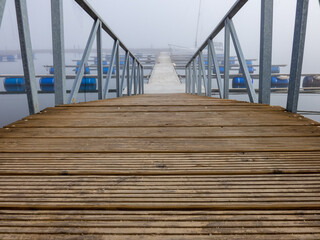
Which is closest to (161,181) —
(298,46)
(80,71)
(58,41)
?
(298,46)

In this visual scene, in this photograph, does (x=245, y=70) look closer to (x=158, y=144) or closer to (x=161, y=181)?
(x=158, y=144)

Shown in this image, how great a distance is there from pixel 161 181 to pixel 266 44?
1245 millimetres

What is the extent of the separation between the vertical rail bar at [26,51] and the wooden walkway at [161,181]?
0.70ft

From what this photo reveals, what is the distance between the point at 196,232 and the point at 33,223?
0.90ft

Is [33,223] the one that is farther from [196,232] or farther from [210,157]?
[210,157]

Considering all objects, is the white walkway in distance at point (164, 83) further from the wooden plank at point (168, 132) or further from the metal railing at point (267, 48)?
the wooden plank at point (168, 132)

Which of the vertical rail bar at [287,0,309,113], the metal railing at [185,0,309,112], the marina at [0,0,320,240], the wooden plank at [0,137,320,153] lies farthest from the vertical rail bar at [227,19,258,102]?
the wooden plank at [0,137,320,153]

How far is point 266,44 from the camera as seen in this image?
1.52m

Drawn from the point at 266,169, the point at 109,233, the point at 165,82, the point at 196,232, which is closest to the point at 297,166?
the point at 266,169

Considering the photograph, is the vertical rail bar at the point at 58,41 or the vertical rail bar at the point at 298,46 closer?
the vertical rail bar at the point at 298,46

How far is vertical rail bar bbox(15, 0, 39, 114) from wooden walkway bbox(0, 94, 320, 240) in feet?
0.70

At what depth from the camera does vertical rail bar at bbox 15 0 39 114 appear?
1.14 metres

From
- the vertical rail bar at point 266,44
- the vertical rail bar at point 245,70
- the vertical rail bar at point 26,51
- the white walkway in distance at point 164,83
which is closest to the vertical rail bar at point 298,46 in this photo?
the vertical rail bar at point 266,44

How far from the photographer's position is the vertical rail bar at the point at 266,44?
149cm
